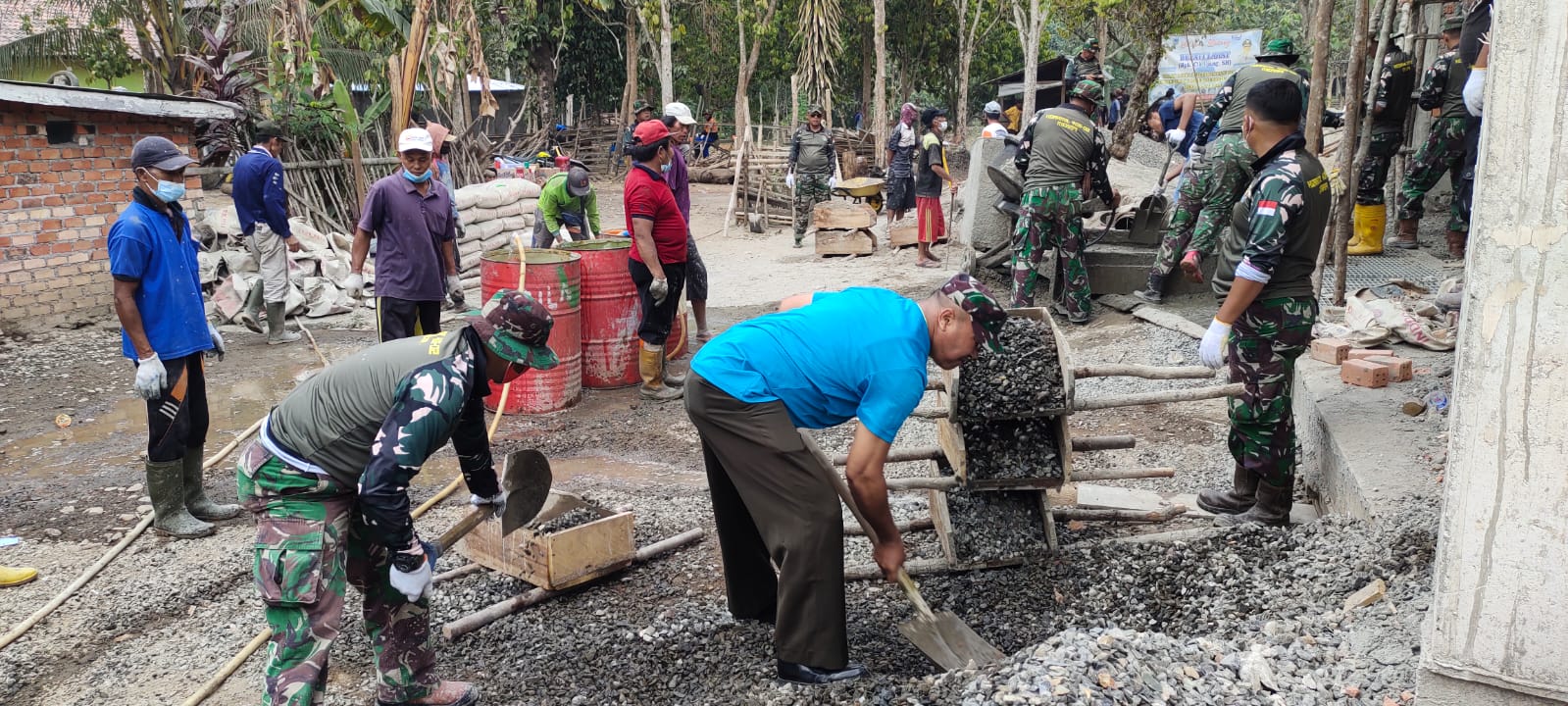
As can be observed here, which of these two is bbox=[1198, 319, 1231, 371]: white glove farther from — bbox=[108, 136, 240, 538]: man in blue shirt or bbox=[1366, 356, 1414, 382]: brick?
bbox=[108, 136, 240, 538]: man in blue shirt

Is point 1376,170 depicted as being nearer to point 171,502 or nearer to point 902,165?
point 902,165

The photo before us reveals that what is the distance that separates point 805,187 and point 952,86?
18369mm

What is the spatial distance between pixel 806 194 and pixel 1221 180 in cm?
764

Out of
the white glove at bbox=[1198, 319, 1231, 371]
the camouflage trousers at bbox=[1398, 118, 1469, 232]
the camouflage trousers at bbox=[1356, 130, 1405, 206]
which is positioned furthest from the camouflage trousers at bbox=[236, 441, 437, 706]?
the camouflage trousers at bbox=[1356, 130, 1405, 206]

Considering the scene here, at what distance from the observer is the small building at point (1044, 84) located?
23.7 meters

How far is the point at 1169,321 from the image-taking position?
7.94m

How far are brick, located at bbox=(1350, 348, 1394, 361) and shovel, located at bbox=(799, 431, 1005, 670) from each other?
3147mm

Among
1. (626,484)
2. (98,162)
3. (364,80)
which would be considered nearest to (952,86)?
(364,80)

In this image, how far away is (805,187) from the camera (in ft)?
47.2

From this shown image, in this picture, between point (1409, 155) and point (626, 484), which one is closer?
point (626, 484)

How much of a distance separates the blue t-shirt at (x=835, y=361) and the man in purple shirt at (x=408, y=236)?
3684 mm

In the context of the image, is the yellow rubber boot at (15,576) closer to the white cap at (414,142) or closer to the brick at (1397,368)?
the white cap at (414,142)

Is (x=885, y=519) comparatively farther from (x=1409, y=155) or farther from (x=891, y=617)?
(x=1409, y=155)

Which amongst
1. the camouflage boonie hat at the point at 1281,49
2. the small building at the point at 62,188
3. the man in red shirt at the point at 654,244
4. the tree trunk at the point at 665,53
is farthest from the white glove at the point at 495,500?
the tree trunk at the point at 665,53
